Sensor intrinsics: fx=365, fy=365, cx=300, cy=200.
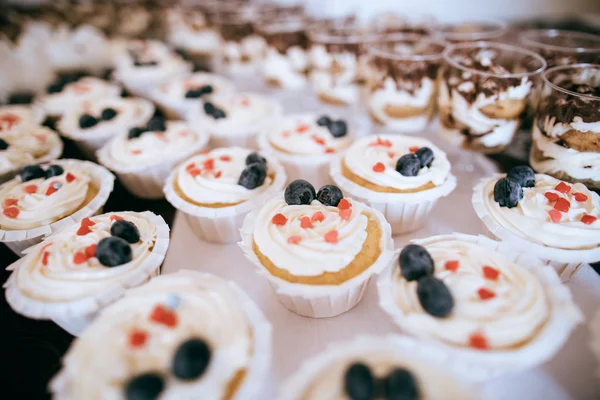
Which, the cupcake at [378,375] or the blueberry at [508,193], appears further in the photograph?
the blueberry at [508,193]

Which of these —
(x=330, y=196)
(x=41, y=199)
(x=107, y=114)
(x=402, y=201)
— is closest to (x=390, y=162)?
(x=402, y=201)

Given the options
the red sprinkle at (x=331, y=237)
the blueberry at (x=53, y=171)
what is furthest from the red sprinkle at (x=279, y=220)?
the blueberry at (x=53, y=171)

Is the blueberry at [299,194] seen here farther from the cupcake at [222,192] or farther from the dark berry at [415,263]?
the dark berry at [415,263]

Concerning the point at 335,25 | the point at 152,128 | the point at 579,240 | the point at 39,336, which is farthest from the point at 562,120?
the point at 39,336

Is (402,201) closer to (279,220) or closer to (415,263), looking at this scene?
(415,263)

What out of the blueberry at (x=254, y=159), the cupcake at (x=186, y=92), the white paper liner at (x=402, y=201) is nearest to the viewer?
the white paper liner at (x=402, y=201)

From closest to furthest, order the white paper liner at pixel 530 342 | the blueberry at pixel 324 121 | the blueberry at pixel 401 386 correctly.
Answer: the blueberry at pixel 401 386 → the white paper liner at pixel 530 342 → the blueberry at pixel 324 121

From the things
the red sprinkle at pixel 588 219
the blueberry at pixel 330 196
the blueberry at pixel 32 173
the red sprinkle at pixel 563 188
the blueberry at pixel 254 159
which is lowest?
the red sprinkle at pixel 588 219

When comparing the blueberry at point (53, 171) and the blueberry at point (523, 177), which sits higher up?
the blueberry at point (53, 171)
